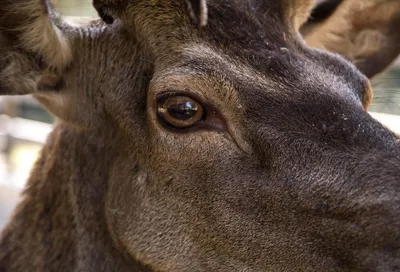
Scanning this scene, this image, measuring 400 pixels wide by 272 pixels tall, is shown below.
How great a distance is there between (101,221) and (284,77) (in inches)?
48.8

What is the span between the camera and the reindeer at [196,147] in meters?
3.16

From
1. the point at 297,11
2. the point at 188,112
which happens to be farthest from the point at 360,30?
the point at 188,112

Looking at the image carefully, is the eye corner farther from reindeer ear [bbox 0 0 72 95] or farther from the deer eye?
reindeer ear [bbox 0 0 72 95]

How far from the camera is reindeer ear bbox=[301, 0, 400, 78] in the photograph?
4.63 meters

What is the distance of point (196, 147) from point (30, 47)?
1018 millimetres

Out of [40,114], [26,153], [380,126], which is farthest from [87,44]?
[40,114]

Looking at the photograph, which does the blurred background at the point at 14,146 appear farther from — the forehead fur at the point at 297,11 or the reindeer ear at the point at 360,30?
the forehead fur at the point at 297,11

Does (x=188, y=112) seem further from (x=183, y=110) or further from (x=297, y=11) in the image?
(x=297, y=11)

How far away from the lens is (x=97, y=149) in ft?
12.4

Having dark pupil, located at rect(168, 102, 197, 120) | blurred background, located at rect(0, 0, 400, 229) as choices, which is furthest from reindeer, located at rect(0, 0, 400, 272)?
blurred background, located at rect(0, 0, 400, 229)

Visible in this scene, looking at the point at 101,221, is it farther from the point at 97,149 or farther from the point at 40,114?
the point at 40,114

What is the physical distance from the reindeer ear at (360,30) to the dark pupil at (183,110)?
1514mm

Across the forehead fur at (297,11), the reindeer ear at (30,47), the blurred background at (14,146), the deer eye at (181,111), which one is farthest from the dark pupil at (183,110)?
the blurred background at (14,146)

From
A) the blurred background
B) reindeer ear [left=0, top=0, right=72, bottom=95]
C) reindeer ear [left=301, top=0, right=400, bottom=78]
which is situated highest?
reindeer ear [left=301, top=0, right=400, bottom=78]
